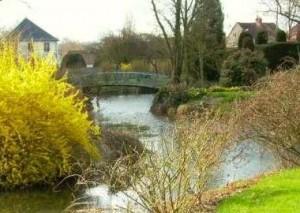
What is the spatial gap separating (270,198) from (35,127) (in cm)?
717

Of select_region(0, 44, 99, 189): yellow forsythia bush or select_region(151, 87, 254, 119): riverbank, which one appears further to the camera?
select_region(151, 87, 254, 119): riverbank

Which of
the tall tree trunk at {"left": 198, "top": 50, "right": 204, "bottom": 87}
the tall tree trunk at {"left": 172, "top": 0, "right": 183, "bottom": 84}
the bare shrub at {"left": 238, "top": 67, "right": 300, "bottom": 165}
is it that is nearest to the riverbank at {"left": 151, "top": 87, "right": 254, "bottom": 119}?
the tall tree trunk at {"left": 172, "top": 0, "right": 183, "bottom": 84}

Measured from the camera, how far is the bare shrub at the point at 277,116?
13250 mm

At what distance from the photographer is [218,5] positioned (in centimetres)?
4659

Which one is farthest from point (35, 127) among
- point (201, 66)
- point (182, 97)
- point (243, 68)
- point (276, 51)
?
point (276, 51)

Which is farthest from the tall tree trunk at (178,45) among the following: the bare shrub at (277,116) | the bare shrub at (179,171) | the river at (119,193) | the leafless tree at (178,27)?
the bare shrub at (179,171)

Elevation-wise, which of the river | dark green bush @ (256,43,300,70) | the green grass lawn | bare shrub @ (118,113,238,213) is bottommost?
the river

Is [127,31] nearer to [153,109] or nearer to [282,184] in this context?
[153,109]

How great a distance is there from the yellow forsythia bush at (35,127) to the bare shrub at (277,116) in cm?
435

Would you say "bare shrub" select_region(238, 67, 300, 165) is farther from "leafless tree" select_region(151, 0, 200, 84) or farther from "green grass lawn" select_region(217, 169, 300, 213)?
"leafless tree" select_region(151, 0, 200, 84)

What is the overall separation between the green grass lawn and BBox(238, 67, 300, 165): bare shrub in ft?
6.99

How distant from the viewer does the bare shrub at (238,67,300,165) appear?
13250mm

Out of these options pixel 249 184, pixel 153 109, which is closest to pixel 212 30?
pixel 153 109

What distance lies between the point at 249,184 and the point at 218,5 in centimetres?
3602
